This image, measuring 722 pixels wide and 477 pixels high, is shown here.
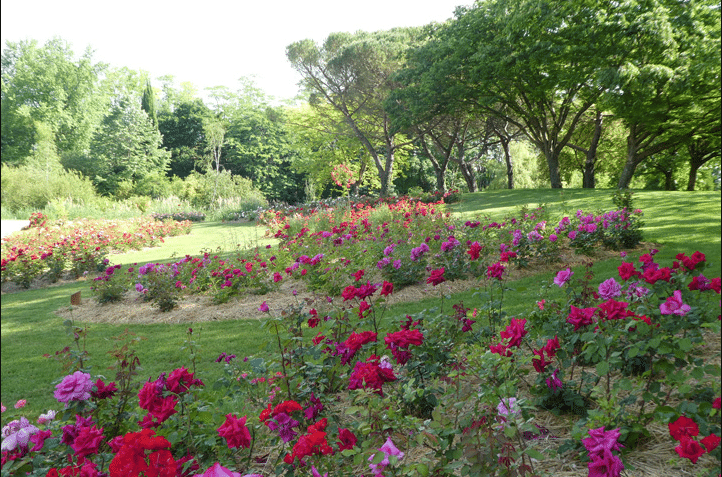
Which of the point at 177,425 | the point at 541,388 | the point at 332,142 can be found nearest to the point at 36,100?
the point at 177,425

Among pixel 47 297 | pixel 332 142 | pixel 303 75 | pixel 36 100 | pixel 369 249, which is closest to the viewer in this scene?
pixel 36 100

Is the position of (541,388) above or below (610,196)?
below

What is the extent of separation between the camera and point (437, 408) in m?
1.28

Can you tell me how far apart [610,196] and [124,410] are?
3333mm

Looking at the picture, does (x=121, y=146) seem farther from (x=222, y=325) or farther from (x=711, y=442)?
(x=711, y=442)

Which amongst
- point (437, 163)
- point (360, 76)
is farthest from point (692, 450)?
point (437, 163)

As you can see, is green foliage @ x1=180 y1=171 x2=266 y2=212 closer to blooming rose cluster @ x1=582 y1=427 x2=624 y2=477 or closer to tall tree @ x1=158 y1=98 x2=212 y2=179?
tall tree @ x1=158 y1=98 x2=212 y2=179

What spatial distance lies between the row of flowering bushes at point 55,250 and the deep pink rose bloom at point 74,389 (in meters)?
5.37

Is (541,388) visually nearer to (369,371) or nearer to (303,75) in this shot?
(369,371)

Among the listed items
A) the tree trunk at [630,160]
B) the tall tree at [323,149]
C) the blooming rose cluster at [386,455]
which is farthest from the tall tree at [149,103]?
the tall tree at [323,149]

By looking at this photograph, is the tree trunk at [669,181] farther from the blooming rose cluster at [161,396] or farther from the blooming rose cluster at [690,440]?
the blooming rose cluster at [161,396]

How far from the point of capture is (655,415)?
4.39 ft

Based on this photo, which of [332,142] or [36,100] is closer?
[36,100]

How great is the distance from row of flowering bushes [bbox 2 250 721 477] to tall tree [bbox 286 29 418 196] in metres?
3.82
